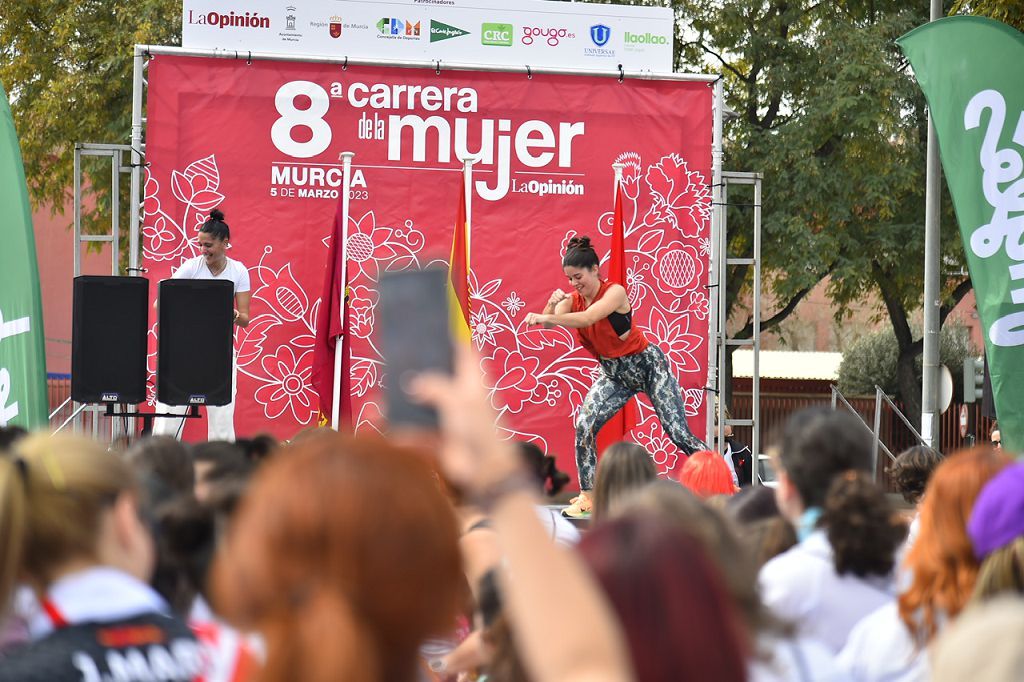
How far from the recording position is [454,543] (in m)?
1.41

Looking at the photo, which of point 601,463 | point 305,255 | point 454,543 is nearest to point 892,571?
point 601,463

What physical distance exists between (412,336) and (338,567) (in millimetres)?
250

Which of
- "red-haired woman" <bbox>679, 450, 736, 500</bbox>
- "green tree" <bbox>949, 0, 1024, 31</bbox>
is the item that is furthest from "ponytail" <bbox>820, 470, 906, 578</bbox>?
"green tree" <bbox>949, 0, 1024, 31</bbox>

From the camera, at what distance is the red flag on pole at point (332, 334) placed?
940 centimetres

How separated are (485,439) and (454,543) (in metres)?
0.20

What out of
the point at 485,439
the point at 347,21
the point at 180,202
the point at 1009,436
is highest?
the point at 347,21

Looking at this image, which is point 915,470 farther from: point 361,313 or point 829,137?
point 829,137

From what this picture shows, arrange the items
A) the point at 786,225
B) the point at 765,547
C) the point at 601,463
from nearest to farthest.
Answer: the point at 765,547, the point at 601,463, the point at 786,225

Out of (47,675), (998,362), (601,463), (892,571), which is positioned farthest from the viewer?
(998,362)

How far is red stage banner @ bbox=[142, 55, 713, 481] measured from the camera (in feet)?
31.9

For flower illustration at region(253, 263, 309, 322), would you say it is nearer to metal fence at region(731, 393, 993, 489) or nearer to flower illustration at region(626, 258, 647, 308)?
flower illustration at region(626, 258, 647, 308)

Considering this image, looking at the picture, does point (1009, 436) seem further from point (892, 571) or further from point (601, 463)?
point (892, 571)

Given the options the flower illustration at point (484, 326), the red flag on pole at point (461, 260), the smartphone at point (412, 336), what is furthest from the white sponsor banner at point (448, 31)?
the smartphone at point (412, 336)

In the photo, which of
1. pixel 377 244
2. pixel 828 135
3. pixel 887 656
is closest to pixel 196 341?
pixel 377 244
